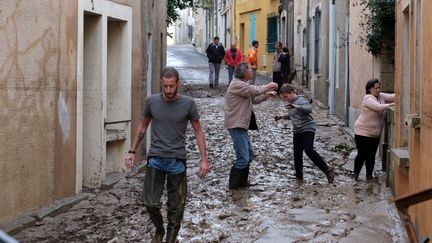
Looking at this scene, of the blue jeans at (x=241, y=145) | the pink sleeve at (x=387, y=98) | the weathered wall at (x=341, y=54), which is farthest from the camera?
the weathered wall at (x=341, y=54)

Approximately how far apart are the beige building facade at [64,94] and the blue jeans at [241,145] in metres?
1.92

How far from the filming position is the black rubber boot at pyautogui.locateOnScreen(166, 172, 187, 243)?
23.3 feet

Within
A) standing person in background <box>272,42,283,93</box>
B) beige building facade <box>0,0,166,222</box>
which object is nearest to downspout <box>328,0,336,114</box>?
standing person in background <box>272,42,283,93</box>

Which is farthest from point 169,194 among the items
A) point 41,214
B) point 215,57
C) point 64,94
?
point 215,57

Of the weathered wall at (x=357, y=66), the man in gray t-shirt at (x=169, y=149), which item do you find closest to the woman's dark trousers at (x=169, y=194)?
the man in gray t-shirt at (x=169, y=149)

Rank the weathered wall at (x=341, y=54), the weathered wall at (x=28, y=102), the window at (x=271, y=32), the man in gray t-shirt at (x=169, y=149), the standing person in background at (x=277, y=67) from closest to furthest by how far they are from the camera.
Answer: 1. the man in gray t-shirt at (x=169, y=149)
2. the weathered wall at (x=28, y=102)
3. the weathered wall at (x=341, y=54)
4. the standing person in background at (x=277, y=67)
5. the window at (x=271, y=32)

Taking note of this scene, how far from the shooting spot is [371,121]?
10.8m

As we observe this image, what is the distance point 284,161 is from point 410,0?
18.4 feet

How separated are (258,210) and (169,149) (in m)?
2.44

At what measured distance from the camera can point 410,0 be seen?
8.10 m

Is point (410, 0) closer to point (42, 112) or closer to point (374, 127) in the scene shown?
point (374, 127)

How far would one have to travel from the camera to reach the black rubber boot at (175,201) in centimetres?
709

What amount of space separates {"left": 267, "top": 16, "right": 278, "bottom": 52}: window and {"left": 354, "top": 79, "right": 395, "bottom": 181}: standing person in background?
2514 centimetres

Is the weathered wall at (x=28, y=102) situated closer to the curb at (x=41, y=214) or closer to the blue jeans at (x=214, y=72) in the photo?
the curb at (x=41, y=214)
